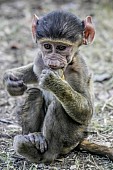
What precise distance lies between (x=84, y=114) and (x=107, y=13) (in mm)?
6643

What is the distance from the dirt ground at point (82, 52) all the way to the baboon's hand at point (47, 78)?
98cm

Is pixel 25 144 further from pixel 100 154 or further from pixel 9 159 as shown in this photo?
pixel 100 154

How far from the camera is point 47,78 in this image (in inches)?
212

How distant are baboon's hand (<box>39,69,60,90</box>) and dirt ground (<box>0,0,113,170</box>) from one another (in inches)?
38.5

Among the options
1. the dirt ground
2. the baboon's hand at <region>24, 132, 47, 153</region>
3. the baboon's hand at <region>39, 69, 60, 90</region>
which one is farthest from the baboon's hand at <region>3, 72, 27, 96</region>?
the baboon's hand at <region>39, 69, 60, 90</region>

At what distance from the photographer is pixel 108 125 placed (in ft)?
23.4

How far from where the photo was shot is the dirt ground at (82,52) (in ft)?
19.9

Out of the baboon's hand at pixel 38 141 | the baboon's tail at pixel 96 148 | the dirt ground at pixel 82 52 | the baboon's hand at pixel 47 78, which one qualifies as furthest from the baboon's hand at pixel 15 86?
the baboon's tail at pixel 96 148

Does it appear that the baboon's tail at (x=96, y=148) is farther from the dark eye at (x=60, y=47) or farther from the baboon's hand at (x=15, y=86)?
the dark eye at (x=60, y=47)

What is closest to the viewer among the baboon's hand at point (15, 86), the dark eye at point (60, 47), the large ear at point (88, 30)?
the dark eye at point (60, 47)

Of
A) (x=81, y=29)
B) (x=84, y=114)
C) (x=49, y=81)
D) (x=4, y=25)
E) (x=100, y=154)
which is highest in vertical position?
(x=4, y=25)

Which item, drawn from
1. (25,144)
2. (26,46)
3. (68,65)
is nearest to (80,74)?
(68,65)

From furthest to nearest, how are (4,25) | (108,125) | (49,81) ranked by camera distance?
(4,25) → (108,125) → (49,81)

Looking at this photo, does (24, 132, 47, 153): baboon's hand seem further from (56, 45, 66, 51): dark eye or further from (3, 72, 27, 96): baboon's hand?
(56, 45, 66, 51): dark eye
